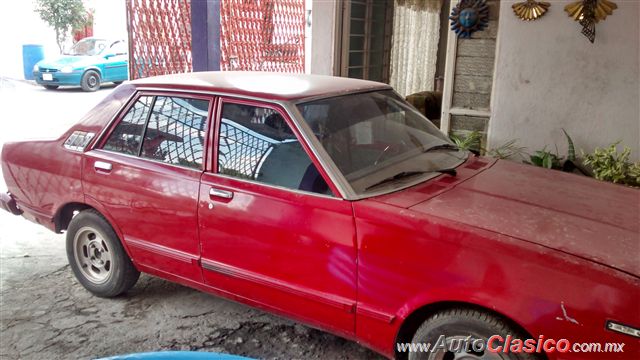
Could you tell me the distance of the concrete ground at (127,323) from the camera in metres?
3.20

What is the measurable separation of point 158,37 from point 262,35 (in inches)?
85.0

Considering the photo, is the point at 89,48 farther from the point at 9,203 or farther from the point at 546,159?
the point at 546,159

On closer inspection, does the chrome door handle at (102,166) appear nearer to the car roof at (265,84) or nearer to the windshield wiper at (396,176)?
the car roof at (265,84)

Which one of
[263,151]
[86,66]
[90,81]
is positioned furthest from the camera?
[90,81]

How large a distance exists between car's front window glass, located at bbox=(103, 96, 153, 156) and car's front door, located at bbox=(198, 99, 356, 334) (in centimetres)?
67

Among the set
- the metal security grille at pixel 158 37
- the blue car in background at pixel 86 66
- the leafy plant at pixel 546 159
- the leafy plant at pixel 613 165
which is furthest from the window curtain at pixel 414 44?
the blue car in background at pixel 86 66

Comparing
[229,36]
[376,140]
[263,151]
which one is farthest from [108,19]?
[376,140]

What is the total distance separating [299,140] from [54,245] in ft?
10.2

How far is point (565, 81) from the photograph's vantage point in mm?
5004

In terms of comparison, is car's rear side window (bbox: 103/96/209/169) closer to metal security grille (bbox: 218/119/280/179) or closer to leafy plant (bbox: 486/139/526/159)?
metal security grille (bbox: 218/119/280/179)

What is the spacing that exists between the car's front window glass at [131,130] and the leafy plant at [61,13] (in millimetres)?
18631

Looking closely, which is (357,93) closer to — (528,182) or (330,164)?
(330,164)

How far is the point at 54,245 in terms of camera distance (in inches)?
192

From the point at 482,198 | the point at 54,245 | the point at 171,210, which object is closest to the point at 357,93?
the point at 482,198
